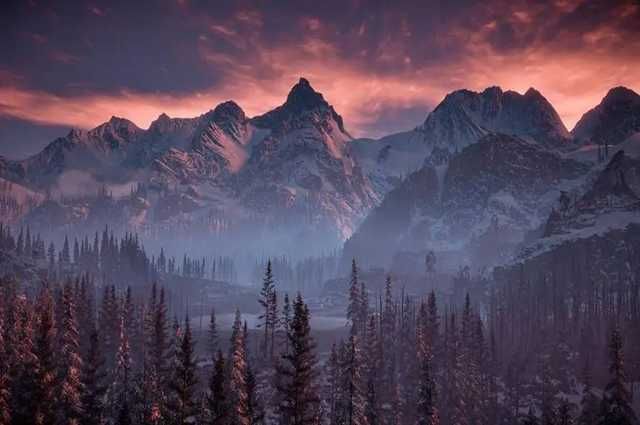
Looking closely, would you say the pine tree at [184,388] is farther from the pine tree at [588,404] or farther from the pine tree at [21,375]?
the pine tree at [588,404]

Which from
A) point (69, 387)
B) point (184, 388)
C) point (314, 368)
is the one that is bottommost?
point (314, 368)

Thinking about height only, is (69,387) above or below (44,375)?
below

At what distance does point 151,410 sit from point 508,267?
165 meters

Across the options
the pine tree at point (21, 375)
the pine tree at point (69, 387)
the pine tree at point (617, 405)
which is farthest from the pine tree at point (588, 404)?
the pine tree at point (21, 375)

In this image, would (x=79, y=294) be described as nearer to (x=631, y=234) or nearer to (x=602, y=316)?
(x=602, y=316)

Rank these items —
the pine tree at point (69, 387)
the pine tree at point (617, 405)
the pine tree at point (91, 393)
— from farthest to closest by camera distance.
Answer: the pine tree at point (617, 405) → the pine tree at point (91, 393) → the pine tree at point (69, 387)

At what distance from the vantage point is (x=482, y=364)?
91.7m

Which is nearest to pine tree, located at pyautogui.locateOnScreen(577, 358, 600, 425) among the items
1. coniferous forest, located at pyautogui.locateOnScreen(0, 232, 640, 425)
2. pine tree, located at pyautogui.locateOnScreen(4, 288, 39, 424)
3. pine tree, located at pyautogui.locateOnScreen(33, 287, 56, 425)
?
coniferous forest, located at pyautogui.locateOnScreen(0, 232, 640, 425)

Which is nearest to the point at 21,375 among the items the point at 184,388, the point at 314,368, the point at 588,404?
the point at 184,388

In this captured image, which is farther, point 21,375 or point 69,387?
point 69,387

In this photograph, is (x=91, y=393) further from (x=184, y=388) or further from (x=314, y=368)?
(x=314, y=368)

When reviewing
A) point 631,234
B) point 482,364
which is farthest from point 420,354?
point 631,234

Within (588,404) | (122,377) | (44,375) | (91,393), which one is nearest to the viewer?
(44,375)

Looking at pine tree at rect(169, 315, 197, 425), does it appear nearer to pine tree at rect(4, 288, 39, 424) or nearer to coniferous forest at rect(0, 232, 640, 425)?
coniferous forest at rect(0, 232, 640, 425)
